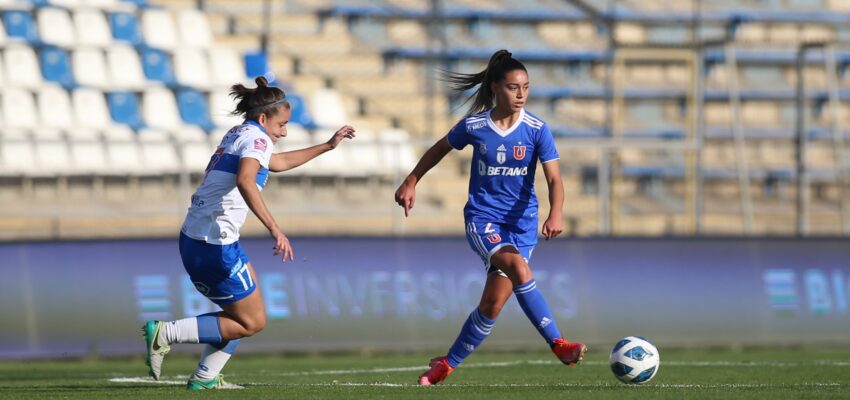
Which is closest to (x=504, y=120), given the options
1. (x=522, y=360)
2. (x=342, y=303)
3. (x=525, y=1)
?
(x=522, y=360)

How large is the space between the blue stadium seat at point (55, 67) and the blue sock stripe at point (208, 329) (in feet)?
39.0

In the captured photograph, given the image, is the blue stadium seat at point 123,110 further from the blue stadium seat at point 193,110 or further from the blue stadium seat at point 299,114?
the blue stadium seat at point 299,114

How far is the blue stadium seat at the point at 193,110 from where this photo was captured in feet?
63.1

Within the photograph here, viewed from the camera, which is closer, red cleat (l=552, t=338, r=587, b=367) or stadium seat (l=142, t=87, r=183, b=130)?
red cleat (l=552, t=338, r=587, b=367)

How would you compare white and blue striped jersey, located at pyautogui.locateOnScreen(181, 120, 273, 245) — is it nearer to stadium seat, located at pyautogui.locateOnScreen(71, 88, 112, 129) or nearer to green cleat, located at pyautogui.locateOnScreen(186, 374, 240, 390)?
green cleat, located at pyautogui.locateOnScreen(186, 374, 240, 390)

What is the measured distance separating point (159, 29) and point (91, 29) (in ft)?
3.66

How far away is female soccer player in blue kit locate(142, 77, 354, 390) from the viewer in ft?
24.9

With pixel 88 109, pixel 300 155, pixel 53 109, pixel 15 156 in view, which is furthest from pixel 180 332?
pixel 88 109

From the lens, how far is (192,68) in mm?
20203

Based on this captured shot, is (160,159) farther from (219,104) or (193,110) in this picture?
(219,104)

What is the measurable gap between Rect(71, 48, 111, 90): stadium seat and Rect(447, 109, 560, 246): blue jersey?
12.2m

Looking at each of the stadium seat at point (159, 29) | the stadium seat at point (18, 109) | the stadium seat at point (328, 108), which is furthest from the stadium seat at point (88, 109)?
the stadium seat at point (328, 108)

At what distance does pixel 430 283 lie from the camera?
528 inches

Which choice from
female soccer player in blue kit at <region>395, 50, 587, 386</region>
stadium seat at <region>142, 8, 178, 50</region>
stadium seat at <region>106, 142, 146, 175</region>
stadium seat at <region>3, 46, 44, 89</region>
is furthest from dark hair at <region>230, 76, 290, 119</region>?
stadium seat at <region>142, 8, 178, 50</region>
